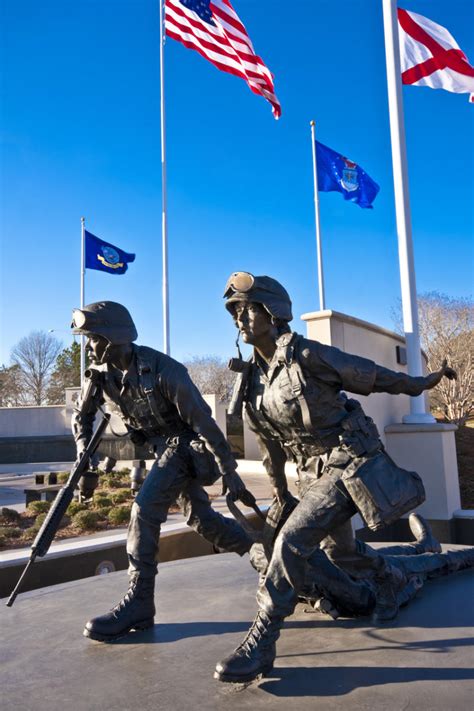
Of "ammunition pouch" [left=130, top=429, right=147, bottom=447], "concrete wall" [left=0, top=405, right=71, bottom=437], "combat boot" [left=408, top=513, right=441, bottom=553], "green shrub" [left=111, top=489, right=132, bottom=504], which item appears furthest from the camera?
"concrete wall" [left=0, top=405, right=71, bottom=437]

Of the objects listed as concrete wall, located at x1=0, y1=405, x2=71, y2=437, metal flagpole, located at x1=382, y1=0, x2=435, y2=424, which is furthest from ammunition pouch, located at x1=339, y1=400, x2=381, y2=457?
concrete wall, located at x1=0, y1=405, x2=71, y2=437

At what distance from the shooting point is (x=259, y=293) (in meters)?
3.62

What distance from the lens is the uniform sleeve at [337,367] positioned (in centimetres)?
348

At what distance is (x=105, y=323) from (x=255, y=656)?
218cm

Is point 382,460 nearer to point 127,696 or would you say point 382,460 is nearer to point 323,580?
point 323,580

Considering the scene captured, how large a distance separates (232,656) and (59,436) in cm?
2704

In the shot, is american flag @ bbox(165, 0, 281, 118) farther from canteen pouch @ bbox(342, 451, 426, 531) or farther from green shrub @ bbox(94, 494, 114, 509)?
canteen pouch @ bbox(342, 451, 426, 531)

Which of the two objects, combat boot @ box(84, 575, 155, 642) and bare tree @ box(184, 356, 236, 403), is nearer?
combat boot @ box(84, 575, 155, 642)

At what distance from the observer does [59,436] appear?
1125 inches

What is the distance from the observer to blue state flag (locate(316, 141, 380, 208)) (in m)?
15.4

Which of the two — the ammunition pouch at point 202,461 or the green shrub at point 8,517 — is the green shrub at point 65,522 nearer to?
the green shrub at point 8,517

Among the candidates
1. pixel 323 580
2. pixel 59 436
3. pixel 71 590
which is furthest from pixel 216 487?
→ pixel 59 436

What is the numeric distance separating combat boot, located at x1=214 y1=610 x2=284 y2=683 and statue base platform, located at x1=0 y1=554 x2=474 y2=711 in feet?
0.19

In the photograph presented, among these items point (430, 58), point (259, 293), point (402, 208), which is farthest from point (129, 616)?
point (430, 58)
